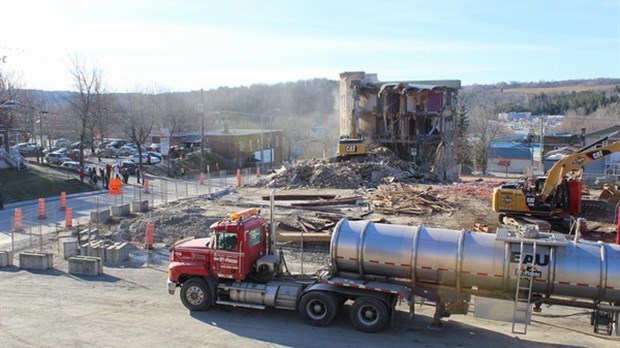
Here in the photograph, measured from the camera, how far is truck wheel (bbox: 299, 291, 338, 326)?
547 inches

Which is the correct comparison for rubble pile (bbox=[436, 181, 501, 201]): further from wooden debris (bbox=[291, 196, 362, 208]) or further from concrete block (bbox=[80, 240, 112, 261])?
concrete block (bbox=[80, 240, 112, 261])

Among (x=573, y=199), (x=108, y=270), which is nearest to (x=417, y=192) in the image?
(x=573, y=199)

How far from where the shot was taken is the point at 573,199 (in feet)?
82.7

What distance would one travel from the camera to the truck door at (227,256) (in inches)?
579

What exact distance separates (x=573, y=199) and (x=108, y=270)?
19.5 m

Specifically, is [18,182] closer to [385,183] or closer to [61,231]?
[61,231]

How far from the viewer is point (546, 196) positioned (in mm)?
24859

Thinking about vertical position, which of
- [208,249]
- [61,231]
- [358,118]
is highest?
[358,118]

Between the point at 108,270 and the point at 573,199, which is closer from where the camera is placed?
the point at 108,270

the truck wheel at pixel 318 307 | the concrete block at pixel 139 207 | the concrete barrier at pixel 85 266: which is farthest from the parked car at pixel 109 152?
the truck wheel at pixel 318 307

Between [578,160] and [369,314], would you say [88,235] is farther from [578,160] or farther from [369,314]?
[578,160]

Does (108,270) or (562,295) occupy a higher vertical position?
(562,295)

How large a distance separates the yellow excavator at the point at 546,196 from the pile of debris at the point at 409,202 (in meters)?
4.38

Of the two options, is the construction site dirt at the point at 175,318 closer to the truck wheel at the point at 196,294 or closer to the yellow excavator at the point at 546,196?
the truck wheel at the point at 196,294
